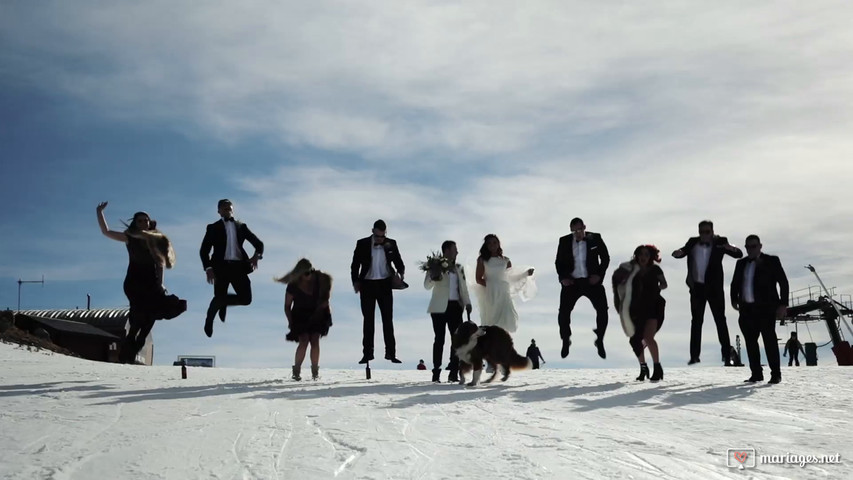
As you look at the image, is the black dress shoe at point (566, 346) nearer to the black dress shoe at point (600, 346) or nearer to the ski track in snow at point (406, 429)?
the black dress shoe at point (600, 346)

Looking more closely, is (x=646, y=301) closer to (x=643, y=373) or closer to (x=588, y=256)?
(x=643, y=373)

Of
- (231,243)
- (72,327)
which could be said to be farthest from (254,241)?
(72,327)

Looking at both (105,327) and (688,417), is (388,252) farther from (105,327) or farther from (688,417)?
(105,327)

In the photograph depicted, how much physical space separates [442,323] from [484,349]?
3.34 ft

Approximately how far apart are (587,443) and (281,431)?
236 centimetres

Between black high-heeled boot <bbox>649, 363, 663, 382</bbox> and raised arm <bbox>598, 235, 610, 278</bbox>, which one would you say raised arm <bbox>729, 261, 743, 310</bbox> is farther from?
raised arm <bbox>598, 235, 610, 278</bbox>

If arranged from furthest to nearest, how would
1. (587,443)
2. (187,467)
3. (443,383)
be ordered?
(443,383), (587,443), (187,467)

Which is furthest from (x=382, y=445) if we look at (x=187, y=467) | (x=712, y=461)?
(x=712, y=461)

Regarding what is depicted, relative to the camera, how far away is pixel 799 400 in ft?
34.4

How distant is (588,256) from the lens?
1420 cm

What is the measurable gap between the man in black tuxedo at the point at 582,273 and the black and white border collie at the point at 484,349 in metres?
1.82

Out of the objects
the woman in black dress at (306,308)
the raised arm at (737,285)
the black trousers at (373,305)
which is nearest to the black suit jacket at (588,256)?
the raised arm at (737,285)

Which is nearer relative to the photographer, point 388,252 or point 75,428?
point 75,428

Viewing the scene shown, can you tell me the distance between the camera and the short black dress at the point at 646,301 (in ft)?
42.1
